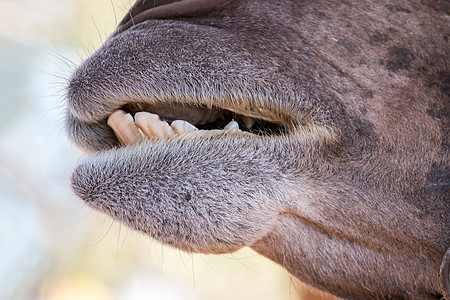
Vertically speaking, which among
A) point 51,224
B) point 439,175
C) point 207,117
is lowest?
point 51,224

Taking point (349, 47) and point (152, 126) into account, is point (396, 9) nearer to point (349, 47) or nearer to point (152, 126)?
point (349, 47)

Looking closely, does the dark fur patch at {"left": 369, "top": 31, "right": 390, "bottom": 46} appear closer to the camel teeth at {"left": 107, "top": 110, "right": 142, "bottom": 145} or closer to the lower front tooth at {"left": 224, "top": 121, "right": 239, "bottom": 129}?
the lower front tooth at {"left": 224, "top": 121, "right": 239, "bottom": 129}

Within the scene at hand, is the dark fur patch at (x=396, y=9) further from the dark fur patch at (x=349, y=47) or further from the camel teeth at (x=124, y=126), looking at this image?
the camel teeth at (x=124, y=126)

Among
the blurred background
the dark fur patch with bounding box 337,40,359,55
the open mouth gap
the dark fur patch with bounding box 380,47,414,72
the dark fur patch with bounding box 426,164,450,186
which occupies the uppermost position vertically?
the dark fur patch with bounding box 337,40,359,55

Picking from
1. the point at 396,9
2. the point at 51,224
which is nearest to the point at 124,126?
the point at 396,9

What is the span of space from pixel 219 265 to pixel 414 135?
10.9 ft

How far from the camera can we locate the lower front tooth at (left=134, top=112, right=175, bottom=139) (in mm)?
1368

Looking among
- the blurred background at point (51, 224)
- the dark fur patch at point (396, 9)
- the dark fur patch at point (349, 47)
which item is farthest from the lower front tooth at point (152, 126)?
the blurred background at point (51, 224)

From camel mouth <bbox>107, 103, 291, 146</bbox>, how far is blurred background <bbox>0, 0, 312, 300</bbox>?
6.64ft

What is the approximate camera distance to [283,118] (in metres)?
1.36

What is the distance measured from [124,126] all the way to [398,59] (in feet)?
2.03

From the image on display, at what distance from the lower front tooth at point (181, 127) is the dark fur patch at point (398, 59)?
45 centimetres

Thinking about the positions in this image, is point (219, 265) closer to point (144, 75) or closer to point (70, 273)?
point (70, 273)

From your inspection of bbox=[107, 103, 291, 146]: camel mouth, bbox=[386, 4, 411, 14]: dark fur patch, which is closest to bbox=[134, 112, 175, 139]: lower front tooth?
bbox=[107, 103, 291, 146]: camel mouth
